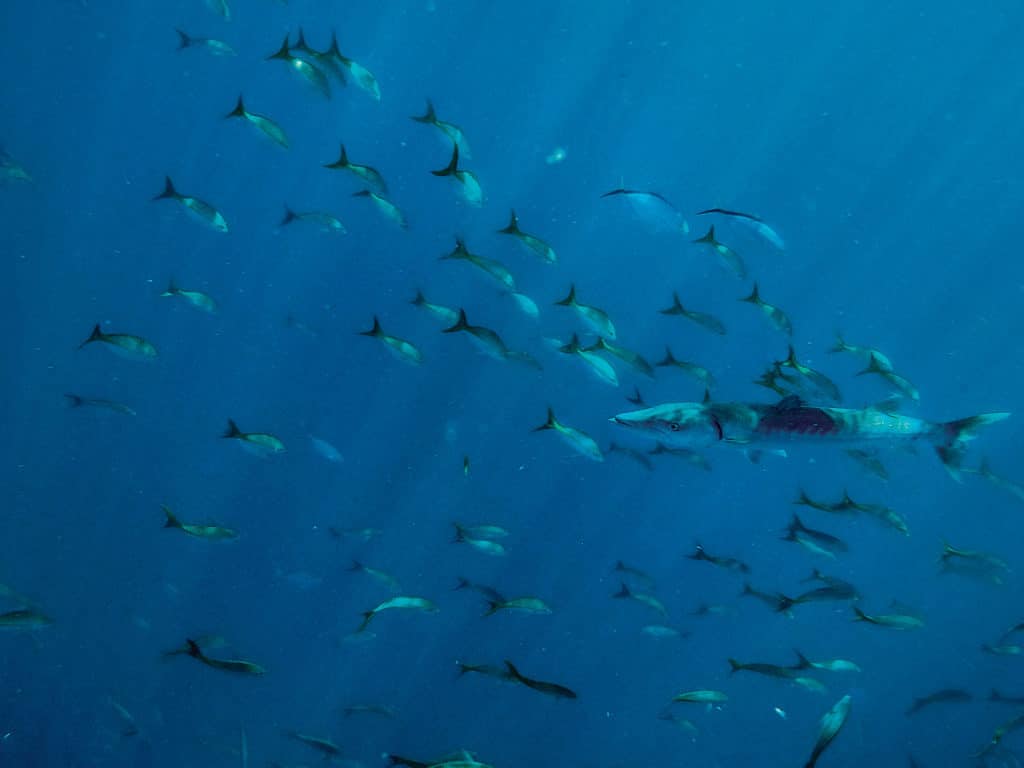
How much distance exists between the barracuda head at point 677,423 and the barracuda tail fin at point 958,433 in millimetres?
1333

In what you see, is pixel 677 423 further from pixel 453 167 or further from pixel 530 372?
pixel 530 372

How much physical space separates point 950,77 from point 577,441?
2222 cm

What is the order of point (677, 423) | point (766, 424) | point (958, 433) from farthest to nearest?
point (958, 433)
point (766, 424)
point (677, 423)

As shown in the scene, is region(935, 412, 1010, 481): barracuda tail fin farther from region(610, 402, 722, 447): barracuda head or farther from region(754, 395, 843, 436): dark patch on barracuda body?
region(610, 402, 722, 447): barracuda head

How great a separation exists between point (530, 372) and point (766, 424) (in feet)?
46.3

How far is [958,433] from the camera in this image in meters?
3.35

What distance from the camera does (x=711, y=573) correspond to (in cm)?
2461

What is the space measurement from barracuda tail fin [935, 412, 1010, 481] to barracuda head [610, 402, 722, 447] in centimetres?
133

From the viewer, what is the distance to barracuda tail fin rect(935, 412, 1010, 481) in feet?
10.8

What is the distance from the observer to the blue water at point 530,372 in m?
18.7

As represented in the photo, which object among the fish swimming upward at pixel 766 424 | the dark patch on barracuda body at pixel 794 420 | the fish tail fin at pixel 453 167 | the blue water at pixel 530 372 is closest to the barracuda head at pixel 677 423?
the fish swimming upward at pixel 766 424

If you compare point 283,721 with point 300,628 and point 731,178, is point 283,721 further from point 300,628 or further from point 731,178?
point 731,178

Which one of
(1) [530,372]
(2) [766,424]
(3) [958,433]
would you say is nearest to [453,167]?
(2) [766,424]

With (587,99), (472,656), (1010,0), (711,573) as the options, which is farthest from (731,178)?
(472,656)
